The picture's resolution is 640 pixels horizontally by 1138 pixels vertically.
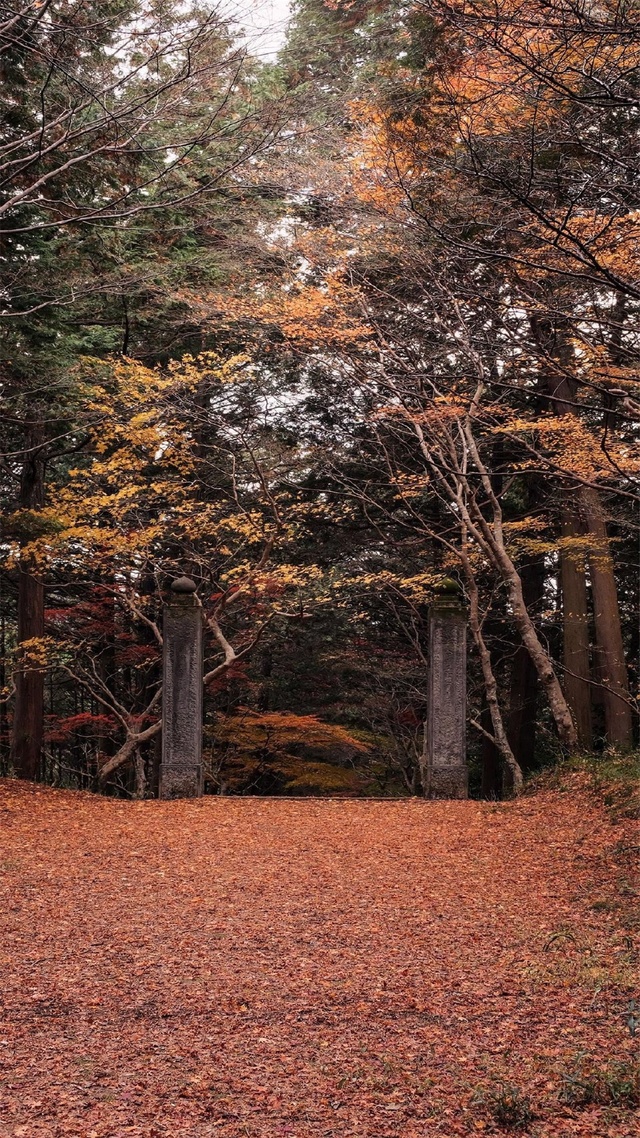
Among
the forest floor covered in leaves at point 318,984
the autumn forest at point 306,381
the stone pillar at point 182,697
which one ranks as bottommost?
the forest floor covered in leaves at point 318,984

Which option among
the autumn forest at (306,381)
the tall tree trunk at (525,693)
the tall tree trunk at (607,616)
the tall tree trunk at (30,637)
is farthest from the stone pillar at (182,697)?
the tall tree trunk at (525,693)

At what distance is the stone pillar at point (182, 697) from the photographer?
10828 millimetres

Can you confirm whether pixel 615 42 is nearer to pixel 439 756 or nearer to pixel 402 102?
pixel 402 102

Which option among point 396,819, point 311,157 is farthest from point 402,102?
point 396,819

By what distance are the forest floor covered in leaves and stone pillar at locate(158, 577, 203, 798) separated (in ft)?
7.81

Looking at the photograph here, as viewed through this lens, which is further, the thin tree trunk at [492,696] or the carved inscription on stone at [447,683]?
the thin tree trunk at [492,696]

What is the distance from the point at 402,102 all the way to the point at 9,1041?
820cm

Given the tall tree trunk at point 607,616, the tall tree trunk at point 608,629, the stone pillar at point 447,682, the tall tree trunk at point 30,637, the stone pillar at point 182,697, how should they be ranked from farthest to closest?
the tall tree trunk at point 30,637, the tall tree trunk at point 608,629, the tall tree trunk at point 607,616, the stone pillar at point 447,682, the stone pillar at point 182,697

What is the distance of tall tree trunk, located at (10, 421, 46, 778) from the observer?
1227 centimetres

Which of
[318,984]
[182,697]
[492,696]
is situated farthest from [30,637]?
[318,984]

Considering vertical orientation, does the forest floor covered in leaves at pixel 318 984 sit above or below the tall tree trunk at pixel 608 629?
below

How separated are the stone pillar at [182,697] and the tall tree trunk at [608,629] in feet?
17.4

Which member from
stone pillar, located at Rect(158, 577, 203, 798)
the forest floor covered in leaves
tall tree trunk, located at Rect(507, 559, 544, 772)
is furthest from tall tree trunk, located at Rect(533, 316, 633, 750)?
stone pillar, located at Rect(158, 577, 203, 798)

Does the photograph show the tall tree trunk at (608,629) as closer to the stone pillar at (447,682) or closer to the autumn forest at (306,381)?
the autumn forest at (306,381)
